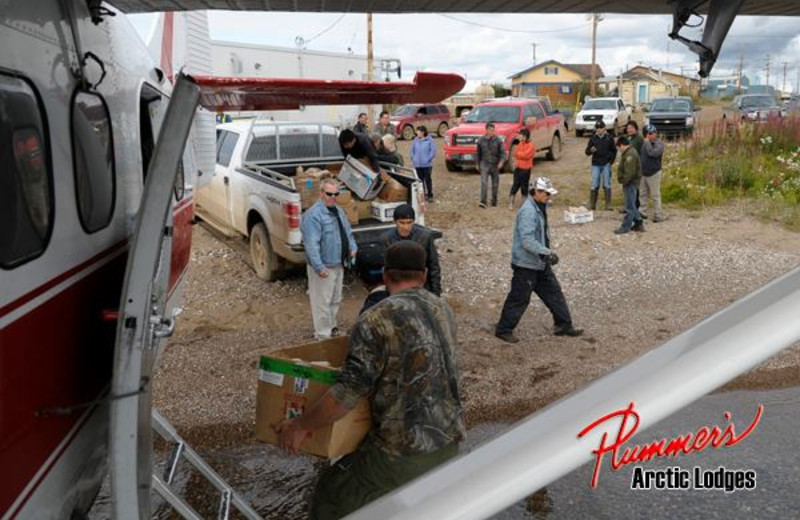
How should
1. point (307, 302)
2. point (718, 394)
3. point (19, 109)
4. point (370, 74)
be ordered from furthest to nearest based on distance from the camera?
1. point (370, 74)
2. point (307, 302)
3. point (718, 394)
4. point (19, 109)

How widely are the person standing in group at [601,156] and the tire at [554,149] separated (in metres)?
6.83

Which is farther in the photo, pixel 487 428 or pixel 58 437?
pixel 487 428

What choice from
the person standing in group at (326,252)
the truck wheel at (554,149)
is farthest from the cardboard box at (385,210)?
the truck wheel at (554,149)

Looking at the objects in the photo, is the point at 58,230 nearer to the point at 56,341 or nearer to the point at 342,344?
the point at 56,341

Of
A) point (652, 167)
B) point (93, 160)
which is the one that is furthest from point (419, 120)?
point (93, 160)

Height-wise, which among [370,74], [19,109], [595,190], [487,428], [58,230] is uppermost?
[370,74]

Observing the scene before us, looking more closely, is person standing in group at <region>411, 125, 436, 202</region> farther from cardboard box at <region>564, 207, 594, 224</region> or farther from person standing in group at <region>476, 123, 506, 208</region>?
cardboard box at <region>564, 207, 594, 224</region>

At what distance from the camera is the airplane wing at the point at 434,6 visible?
185 inches

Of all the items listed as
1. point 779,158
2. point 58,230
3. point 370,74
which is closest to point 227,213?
point 58,230

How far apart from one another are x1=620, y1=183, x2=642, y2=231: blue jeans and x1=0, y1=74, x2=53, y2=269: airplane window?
34.4 ft

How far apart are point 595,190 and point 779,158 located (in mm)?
4142

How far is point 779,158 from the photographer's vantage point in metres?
14.1

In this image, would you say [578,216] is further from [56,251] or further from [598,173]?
[56,251]

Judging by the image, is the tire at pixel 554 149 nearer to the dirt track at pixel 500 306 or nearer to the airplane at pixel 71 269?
the dirt track at pixel 500 306
